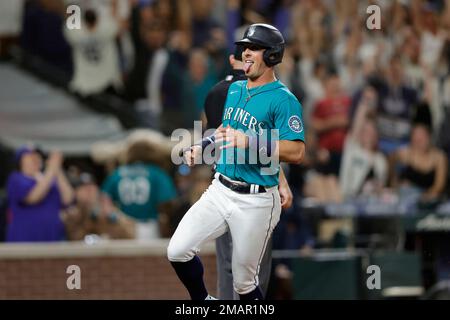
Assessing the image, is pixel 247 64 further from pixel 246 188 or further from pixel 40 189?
pixel 40 189

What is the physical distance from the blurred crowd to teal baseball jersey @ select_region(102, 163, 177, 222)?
0.04 feet

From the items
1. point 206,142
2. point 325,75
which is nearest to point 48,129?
point 325,75

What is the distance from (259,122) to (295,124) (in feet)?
0.73

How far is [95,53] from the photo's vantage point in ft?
44.5

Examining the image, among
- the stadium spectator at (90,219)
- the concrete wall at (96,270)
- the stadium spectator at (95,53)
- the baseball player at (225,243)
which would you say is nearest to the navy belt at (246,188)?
the baseball player at (225,243)

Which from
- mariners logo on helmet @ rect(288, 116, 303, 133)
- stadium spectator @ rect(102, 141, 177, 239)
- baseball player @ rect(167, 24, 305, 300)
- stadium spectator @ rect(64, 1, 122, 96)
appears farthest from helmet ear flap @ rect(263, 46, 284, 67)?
stadium spectator @ rect(64, 1, 122, 96)

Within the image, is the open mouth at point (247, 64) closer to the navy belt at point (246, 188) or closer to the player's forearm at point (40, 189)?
the navy belt at point (246, 188)

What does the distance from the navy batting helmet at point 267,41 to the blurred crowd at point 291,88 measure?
4.30 m

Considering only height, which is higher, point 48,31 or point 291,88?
point 48,31

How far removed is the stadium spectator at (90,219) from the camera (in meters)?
11.1

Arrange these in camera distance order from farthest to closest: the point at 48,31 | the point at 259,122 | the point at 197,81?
the point at 48,31 → the point at 197,81 → the point at 259,122

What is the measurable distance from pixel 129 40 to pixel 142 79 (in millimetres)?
492

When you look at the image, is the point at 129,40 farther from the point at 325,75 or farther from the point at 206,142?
the point at 206,142

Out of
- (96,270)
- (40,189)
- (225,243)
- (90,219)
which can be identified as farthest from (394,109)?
(225,243)
